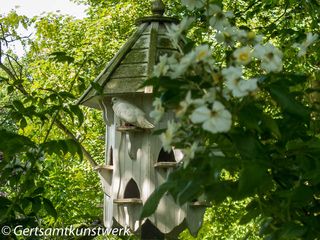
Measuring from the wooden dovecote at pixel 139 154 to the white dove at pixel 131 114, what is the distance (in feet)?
0.17

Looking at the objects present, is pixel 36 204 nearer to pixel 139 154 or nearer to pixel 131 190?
pixel 139 154

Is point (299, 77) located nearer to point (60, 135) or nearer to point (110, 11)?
point (60, 135)

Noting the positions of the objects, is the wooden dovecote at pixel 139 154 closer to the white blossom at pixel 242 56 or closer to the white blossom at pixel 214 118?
the white blossom at pixel 242 56

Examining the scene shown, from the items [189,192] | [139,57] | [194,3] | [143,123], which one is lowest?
[189,192]

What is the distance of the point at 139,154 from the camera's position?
3.65 m

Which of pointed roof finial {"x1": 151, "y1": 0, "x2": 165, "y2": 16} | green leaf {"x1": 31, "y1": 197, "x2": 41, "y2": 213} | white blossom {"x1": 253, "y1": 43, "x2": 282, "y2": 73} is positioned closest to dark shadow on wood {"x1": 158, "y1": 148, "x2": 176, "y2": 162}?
pointed roof finial {"x1": 151, "y1": 0, "x2": 165, "y2": 16}

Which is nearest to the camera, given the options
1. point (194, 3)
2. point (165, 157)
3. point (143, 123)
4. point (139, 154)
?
point (194, 3)

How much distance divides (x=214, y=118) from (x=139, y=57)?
2551mm

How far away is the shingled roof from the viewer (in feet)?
11.8

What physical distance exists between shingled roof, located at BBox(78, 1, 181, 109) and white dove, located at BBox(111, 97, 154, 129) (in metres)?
0.07

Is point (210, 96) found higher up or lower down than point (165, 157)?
lower down

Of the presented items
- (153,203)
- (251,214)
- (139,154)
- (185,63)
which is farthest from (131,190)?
(185,63)

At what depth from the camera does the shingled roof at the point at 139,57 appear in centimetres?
360

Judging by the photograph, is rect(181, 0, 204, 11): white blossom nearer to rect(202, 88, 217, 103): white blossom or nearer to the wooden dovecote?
rect(202, 88, 217, 103): white blossom
